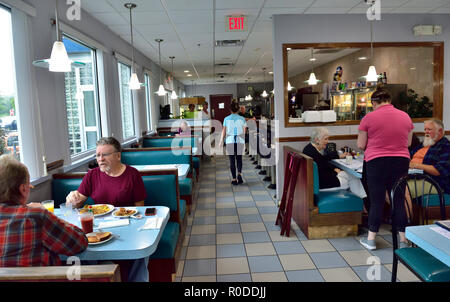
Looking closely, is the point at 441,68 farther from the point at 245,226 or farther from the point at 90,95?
the point at 90,95

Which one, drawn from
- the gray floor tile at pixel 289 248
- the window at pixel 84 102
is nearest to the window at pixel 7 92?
the window at pixel 84 102

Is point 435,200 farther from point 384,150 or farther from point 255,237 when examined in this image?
point 255,237

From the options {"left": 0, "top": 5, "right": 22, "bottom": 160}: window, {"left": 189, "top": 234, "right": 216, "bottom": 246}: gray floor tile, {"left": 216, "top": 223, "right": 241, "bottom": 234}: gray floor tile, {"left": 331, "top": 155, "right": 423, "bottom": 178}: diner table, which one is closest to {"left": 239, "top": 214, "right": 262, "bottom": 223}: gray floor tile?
{"left": 216, "top": 223, "right": 241, "bottom": 234}: gray floor tile

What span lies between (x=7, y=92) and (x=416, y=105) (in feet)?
19.3

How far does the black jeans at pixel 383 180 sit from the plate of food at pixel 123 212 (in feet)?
7.30

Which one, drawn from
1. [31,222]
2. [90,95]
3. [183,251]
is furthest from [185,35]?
[31,222]

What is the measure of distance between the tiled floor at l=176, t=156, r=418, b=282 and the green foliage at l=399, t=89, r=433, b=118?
257 cm

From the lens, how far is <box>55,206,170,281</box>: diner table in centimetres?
159

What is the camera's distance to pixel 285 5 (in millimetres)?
4125

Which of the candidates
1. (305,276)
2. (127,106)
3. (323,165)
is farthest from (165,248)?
(127,106)

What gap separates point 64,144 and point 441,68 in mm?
5409

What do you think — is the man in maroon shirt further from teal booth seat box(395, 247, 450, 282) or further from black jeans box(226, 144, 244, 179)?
black jeans box(226, 144, 244, 179)

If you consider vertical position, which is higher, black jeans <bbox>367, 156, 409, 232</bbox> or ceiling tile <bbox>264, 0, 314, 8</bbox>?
ceiling tile <bbox>264, 0, 314, 8</bbox>

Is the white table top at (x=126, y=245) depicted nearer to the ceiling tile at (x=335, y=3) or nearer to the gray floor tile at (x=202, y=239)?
the gray floor tile at (x=202, y=239)
